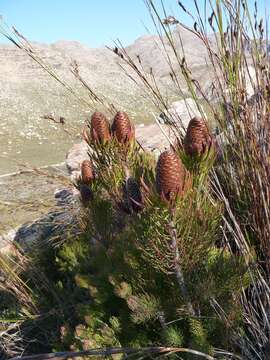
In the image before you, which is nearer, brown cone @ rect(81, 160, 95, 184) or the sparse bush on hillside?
the sparse bush on hillside

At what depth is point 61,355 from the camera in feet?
3.32

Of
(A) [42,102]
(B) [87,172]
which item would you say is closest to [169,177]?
(B) [87,172]

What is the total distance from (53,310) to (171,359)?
0.96 m

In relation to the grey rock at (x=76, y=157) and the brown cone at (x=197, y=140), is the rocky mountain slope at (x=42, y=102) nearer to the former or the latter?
the grey rock at (x=76, y=157)

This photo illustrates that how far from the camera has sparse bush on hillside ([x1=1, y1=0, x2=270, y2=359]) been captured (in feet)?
5.04

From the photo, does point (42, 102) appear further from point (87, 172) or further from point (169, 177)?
point (169, 177)

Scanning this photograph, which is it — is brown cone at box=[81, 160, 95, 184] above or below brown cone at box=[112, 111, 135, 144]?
below

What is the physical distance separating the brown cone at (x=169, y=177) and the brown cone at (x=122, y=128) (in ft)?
1.88

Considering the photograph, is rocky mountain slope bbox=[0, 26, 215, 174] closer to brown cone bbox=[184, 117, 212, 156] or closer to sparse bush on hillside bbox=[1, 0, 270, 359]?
sparse bush on hillside bbox=[1, 0, 270, 359]

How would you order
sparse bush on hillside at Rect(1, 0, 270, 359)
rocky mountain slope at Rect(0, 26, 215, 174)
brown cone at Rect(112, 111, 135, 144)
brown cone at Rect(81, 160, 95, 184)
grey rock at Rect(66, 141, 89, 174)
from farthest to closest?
rocky mountain slope at Rect(0, 26, 215, 174) < grey rock at Rect(66, 141, 89, 174) < brown cone at Rect(81, 160, 95, 184) < brown cone at Rect(112, 111, 135, 144) < sparse bush on hillside at Rect(1, 0, 270, 359)

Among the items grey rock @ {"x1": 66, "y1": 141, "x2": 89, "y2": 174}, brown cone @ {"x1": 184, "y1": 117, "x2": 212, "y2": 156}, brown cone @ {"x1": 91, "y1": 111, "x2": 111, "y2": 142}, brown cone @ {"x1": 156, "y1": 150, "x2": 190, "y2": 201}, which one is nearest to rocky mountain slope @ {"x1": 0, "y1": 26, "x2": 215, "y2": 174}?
grey rock @ {"x1": 66, "y1": 141, "x2": 89, "y2": 174}

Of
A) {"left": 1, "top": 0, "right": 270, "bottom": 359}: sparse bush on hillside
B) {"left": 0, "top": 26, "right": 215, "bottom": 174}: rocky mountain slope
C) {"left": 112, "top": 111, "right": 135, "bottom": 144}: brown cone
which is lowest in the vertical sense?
{"left": 1, "top": 0, "right": 270, "bottom": 359}: sparse bush on hillside

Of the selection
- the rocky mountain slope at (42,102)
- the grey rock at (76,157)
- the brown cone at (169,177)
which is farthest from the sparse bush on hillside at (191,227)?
the rocky mountain slope at (42,102)

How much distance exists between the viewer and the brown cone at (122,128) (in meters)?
1.85
